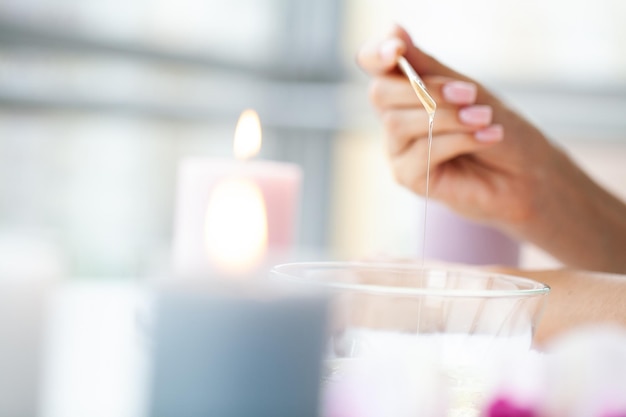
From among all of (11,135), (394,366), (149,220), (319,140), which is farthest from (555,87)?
(394,366)

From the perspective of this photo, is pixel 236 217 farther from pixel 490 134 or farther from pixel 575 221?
pixel 575 221

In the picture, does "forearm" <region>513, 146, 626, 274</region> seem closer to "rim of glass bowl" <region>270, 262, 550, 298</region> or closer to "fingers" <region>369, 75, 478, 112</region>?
"fingers" <region>369, 75, 478, 112</region>

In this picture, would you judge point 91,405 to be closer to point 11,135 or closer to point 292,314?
point 292,314

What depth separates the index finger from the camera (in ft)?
2.27

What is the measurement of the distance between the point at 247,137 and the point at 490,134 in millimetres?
212

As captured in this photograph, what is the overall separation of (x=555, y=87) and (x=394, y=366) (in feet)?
6.70

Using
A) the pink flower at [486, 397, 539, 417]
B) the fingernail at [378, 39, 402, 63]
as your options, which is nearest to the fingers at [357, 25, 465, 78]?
the fingernail at [378, 39, 402, 63]

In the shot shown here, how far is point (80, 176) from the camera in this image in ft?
6.43

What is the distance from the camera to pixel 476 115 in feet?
2.35

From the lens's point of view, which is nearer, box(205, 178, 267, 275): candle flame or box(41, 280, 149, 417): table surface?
box(41, 280, 149, 417): table surface

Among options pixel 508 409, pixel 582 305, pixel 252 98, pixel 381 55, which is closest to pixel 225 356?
pixel 508 409

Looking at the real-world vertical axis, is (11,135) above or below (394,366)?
above

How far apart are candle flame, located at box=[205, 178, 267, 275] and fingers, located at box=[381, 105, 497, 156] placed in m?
0.15

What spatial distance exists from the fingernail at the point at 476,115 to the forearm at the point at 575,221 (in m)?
0.13
